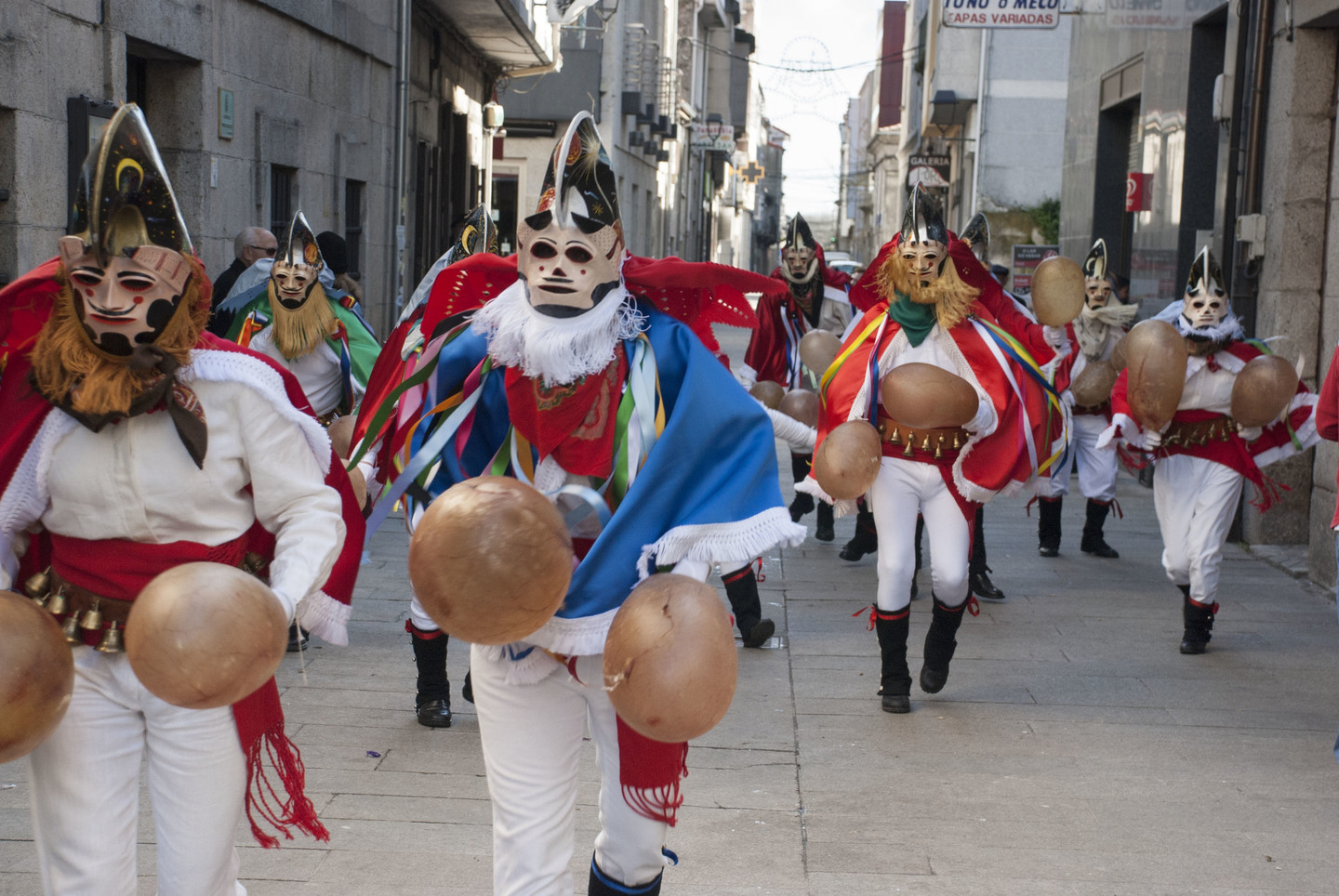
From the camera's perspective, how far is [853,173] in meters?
107

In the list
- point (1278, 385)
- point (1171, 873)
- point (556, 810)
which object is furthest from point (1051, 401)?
point (556, 810)

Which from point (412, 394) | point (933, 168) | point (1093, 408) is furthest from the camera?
point (933, 168)

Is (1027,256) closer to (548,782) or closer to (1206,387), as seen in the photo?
(1206,387)

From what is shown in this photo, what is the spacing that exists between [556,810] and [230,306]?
447cm

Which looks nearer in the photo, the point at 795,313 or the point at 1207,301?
the point at 1207,301

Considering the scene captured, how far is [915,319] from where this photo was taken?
5836 millimetres

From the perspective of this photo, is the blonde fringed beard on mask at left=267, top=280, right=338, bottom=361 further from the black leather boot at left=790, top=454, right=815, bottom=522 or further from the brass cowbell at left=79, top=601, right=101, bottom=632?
the brass cowbell at left=79, top=601, right=101, bottom=632

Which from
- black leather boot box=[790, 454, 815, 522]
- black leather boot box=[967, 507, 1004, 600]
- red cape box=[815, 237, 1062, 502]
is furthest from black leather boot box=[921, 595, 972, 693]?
black leather boot box=[790, 454, 815, 522]

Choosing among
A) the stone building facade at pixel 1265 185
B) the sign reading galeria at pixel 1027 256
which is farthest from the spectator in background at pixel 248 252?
the sign reading galeria at pixel 1027 256

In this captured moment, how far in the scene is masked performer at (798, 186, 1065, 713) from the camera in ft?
18.9

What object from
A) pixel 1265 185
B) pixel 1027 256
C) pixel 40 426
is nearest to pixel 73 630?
pixel 40 426

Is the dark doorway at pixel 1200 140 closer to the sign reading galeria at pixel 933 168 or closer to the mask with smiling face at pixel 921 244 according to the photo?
the mask with smiling face at pixel 921 244

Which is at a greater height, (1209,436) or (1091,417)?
(1209,436)

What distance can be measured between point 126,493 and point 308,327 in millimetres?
3938
